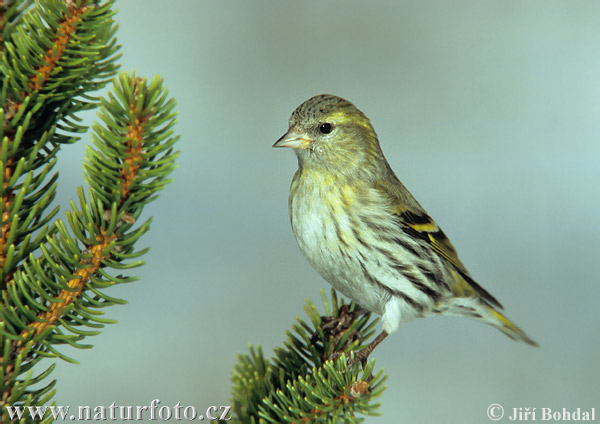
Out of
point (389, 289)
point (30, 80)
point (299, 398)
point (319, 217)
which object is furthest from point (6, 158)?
point (389, 289)

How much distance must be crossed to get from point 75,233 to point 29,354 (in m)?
0.14

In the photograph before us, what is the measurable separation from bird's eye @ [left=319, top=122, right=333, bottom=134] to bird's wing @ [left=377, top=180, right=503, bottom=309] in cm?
16

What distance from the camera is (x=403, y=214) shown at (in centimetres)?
118

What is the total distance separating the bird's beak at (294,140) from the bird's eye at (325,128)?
0.03 metres

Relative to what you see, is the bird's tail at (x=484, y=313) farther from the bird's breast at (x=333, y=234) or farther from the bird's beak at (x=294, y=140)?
the bird's beak at (x=294, y=140)

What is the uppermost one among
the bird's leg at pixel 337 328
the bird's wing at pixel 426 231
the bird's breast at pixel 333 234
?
the bird's wing at pixel 426 231

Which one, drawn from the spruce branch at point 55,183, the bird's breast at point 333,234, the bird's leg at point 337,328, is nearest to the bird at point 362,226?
the bird's breast at point 333,234

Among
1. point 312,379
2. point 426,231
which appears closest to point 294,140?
point 426,231

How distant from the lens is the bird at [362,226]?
104 cm

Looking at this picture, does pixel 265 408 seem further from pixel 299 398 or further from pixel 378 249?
pixel 378 249

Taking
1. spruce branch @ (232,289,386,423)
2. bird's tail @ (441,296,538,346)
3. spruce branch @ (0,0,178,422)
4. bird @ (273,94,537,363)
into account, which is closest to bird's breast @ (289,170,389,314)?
bird @ (273,94,537,363)

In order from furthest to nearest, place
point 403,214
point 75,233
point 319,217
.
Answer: point 403,214
point 319,217
point 75,233

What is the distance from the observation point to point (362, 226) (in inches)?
42.5

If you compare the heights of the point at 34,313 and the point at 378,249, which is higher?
the point at 378,249
